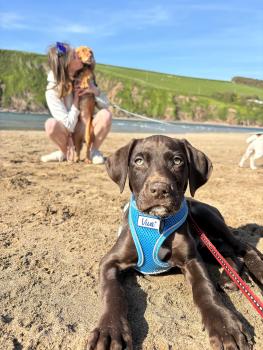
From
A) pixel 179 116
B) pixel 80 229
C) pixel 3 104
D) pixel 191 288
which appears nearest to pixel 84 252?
pixel 80 229

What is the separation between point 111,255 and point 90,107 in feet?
19.6

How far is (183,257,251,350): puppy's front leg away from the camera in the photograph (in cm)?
246

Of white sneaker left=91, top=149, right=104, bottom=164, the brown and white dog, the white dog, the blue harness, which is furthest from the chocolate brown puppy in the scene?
the white dog

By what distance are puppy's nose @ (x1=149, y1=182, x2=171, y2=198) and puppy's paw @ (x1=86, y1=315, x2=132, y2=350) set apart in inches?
37.7

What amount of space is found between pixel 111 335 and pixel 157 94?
105369 millimetres

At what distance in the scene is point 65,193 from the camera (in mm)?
6312

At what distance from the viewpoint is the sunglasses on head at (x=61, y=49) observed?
8258mm

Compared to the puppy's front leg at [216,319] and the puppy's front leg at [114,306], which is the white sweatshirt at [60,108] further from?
the puppy's front leg at [216,319]

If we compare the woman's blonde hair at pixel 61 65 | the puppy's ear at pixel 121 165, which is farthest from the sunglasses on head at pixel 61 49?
the puppy's ear at pixel 121 165

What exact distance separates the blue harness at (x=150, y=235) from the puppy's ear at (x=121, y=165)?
0.38 metres

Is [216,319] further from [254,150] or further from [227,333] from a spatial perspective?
[254,150]

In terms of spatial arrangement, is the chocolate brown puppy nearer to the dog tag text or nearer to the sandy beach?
the dog tag text

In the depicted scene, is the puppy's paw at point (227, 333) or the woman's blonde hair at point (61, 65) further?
the woman's blonde hair at point (61, 65)

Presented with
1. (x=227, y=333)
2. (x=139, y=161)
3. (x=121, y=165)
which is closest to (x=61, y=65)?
(x=121, y=165)
